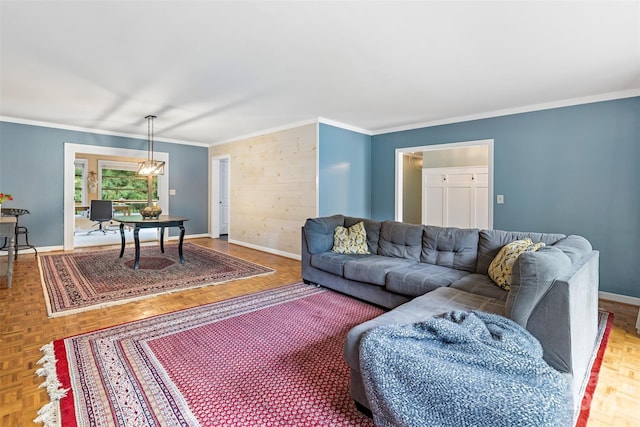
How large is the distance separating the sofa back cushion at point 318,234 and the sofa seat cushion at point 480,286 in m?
1.65

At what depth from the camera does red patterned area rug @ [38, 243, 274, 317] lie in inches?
129

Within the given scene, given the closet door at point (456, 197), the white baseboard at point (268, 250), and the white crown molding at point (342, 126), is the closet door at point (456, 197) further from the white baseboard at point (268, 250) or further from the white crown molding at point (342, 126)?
the white baseboard at point (268, 250)

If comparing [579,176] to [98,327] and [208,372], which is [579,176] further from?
[98,327]

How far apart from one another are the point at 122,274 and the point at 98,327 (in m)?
1.77

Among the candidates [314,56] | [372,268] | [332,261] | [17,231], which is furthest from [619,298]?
[17,231]

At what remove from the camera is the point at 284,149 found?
5.57m

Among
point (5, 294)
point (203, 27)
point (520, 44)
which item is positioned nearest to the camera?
point (203, 27)

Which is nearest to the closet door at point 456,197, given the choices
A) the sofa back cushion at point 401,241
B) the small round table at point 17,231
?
the sofa back cushion at point 401,241

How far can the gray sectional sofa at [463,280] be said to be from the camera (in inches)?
62.4

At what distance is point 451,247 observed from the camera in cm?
315

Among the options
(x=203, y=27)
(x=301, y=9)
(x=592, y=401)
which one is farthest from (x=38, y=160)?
(x=592, y=401)

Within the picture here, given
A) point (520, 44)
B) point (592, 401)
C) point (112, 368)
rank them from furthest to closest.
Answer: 1. point (520, 44)
2. point (112, 368)
3. point (592, 401)

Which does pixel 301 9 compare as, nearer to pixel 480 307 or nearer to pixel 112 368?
pixel 480 307

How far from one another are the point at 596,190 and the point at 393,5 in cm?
344
